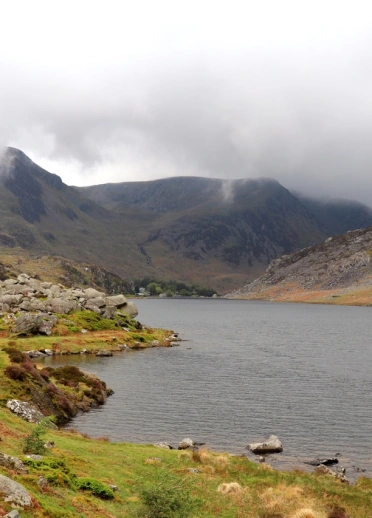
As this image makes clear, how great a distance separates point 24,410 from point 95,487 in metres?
22.0

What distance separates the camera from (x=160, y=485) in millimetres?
24734

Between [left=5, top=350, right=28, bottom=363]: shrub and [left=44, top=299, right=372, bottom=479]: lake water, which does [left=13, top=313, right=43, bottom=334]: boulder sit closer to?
[left=44, top=299, right=372, bottom=479]: lake water

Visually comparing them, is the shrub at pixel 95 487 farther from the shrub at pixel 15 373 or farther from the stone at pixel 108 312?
the stone at pixel 108 312

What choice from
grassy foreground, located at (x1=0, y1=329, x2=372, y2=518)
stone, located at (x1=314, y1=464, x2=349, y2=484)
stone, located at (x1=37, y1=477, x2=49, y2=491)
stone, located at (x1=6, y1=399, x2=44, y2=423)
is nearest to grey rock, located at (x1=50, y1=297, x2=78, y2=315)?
Result: grassy foreground, located at (x1=0, y1=329, x2=372, y2=518)

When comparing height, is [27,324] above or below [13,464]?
below

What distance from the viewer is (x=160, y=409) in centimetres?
6394

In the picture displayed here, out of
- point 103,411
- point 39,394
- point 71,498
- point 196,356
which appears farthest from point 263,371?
point 71,498

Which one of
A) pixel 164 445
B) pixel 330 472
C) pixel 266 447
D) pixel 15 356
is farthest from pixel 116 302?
pixel 330 472

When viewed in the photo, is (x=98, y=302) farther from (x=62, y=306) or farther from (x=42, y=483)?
(x=42, y=483)

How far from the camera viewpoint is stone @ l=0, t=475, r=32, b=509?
19438mm

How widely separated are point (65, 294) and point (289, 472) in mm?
119868

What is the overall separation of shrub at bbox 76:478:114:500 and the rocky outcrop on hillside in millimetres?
91309

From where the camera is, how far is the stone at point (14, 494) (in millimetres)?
19438

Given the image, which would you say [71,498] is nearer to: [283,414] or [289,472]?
[289,472]
